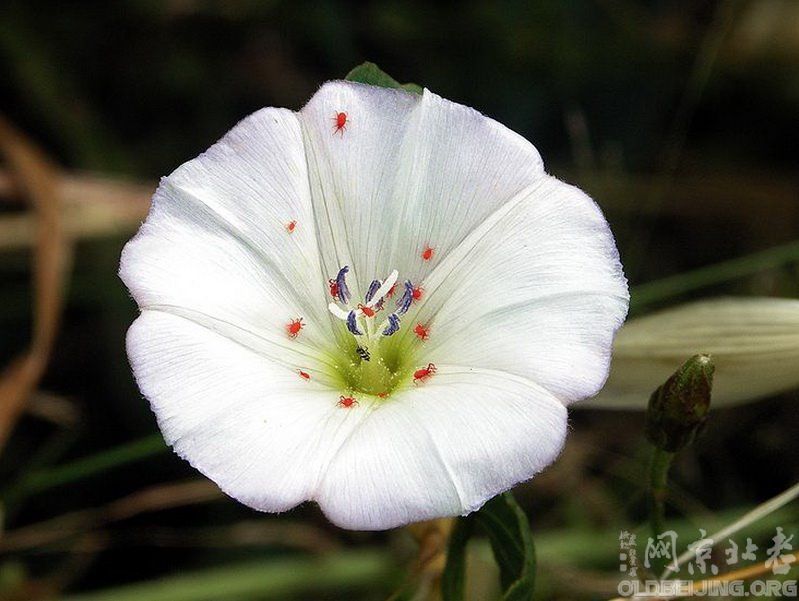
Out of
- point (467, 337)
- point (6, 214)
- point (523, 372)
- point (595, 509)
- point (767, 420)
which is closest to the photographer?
point (523, 372)

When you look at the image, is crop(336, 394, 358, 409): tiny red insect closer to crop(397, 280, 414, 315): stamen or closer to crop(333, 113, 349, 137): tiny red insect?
crop(397, 280, 414, 315): stamen

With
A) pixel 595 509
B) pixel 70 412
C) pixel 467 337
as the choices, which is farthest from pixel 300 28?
pixel 467 337

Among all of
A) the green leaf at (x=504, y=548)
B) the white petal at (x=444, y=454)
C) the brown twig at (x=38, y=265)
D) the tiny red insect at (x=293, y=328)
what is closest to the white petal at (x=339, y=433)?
the white petal at (x=444, y=454)

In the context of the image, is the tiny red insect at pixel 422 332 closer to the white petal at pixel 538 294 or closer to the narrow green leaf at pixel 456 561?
the white petal at pixel 538 294

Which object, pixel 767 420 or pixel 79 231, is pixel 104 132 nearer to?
pixel 79 231

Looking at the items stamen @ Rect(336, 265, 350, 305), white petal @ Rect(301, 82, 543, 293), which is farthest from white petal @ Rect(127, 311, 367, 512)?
white petal @ Rect(301, 82, 543, 293)
